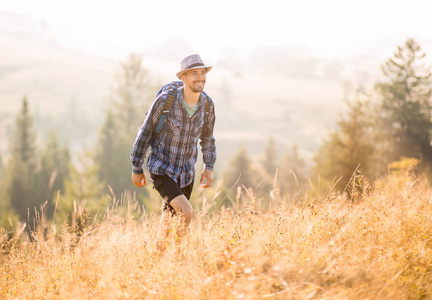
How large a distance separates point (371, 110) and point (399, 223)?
37.5 meters

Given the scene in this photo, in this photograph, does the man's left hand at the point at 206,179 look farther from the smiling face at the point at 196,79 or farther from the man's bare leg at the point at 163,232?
the smiling face at the point at 196,79

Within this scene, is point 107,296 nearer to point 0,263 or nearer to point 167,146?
point 167,146

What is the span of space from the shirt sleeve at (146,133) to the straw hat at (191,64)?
0.34m

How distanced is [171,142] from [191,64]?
32.7 inches

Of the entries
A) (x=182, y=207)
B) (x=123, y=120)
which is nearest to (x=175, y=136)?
(x=182, y=207)

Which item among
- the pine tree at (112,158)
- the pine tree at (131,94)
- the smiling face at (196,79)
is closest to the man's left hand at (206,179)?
the smiling face at (196,79)

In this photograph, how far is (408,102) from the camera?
1468 inches

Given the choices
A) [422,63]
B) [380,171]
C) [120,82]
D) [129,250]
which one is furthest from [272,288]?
[120,82]

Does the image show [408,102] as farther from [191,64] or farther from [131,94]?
[191,64]

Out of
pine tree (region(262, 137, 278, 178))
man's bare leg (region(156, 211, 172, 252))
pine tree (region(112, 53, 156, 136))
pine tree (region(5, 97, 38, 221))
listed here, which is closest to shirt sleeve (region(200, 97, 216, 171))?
man's bare leg (region(156, 211, 172, 252))

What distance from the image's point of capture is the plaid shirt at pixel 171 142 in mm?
4395

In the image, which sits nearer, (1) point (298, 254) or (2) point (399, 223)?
(1) point (298, 254)

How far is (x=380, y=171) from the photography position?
30672 mm

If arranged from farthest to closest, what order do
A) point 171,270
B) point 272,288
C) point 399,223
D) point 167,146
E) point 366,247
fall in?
point 167,146 → point 399,223 → point 366,247 → point 171,270 → point 272,288
